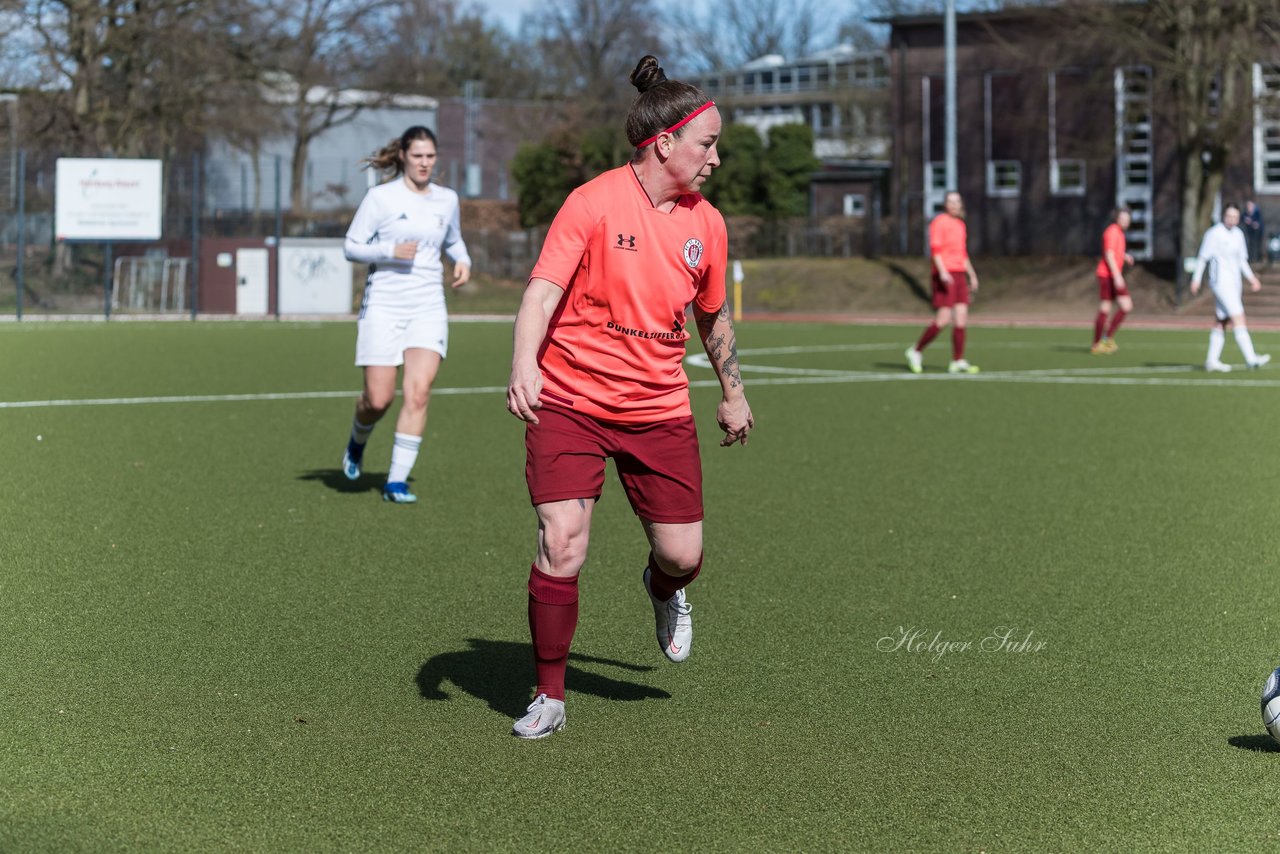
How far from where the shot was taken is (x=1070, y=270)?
4459cm

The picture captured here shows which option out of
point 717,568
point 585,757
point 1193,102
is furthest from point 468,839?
point 1193,102

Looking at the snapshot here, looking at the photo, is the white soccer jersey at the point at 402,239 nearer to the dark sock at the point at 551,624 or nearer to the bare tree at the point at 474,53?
the dark sock at the point at 551,624

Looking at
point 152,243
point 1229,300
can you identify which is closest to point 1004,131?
point 152,243

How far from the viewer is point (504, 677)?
563 cm

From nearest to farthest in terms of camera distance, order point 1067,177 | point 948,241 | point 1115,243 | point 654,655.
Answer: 1. point 654,655
2. point 948,241
3. point 1115,243
4. point 1067,177

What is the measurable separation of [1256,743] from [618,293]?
2.19 metres

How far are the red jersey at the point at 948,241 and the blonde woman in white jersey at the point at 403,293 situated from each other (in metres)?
10.3

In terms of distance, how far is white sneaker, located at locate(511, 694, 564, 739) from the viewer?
483 centimetres

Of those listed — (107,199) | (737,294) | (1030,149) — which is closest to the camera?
(107,199)

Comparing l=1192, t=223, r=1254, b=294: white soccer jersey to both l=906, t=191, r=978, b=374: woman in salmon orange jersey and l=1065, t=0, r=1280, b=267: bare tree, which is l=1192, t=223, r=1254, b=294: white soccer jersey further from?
l=1065, t=0, r=1280, b=267: bare tree

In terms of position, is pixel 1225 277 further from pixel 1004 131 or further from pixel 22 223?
pixel 1004 131

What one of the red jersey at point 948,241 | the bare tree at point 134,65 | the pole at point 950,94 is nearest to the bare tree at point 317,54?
the bare tree at point 134,65

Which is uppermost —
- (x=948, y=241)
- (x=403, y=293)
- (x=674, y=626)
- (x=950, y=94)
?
(x=950, y=94)

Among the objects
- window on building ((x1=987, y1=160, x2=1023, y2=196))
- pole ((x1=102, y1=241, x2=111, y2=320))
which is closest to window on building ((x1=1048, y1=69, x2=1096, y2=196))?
window on building ((x1=987, y1=160, x2=1023, y2=196))
